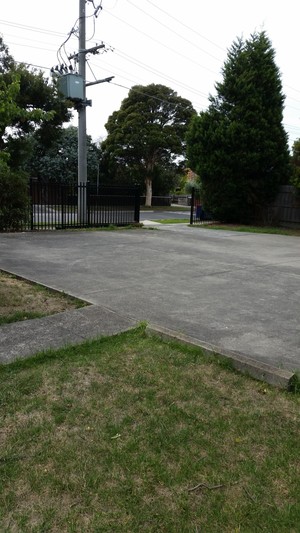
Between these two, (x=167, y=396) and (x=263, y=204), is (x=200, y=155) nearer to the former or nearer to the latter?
(x=263, y=204)

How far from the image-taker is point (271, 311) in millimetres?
4723

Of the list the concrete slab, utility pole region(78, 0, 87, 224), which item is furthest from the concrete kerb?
utility pole region(78, 0, 87, 224)

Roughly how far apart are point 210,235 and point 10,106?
32.6 feet

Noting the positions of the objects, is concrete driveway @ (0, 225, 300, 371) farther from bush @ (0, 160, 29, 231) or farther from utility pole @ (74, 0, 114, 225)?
utility pole @ (74, 0, 114, 225)

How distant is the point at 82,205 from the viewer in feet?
46.2

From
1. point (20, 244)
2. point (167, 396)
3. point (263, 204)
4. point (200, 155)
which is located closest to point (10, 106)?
point (167, 396)

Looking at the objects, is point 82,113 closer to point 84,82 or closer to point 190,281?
point 84,82

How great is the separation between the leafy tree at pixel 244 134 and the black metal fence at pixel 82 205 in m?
3.75

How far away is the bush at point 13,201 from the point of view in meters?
11.6

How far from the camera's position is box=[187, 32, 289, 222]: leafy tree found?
1593cm

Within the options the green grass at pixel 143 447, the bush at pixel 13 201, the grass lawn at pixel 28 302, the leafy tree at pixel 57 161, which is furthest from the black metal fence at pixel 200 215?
the green grass at pixel 143 447

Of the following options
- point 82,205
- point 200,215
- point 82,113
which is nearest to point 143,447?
point 82,205

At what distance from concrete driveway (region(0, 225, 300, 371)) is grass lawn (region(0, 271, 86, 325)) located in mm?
266

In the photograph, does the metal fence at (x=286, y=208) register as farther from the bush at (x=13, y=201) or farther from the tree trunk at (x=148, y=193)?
the tree trunk at (x=148, y=193)
